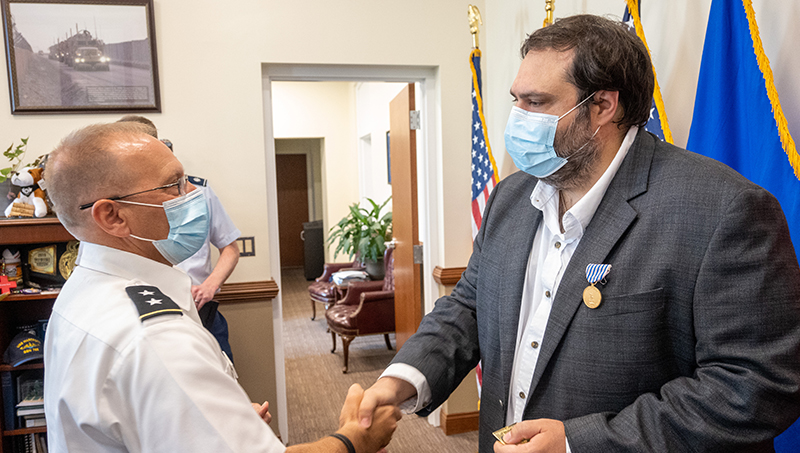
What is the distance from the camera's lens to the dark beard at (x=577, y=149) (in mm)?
1188

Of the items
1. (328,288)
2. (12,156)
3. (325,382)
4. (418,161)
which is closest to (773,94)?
(418,161)

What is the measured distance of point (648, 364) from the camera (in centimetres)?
100

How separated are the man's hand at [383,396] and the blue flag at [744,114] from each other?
2.90ft

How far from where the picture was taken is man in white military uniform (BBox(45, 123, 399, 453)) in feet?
2.97

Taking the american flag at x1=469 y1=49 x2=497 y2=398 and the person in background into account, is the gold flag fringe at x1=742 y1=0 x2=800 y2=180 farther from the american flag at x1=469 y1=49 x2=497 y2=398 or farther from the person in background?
the person in background

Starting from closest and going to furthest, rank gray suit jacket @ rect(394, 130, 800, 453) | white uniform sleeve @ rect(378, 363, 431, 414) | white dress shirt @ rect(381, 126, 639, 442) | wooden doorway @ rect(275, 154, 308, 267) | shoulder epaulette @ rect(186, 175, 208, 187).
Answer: gray suit jacket @ rect(394, 130, 800, 453), white dress shirt @ rect(381, 126, 639, 442), white uniform sleeve @ rect(378, 363, 431, 414), shoulder epaulette @ rect(186, 175, 208, 187), wooden doorway @ rect(275, 154, 308, 267)

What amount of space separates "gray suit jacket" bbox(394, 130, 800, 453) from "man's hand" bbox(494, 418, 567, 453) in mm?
27

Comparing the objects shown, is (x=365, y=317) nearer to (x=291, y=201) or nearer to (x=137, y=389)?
(x=137, y=389)

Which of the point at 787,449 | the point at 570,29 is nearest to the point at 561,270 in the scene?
the point at 570,29

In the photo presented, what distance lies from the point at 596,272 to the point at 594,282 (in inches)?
0.8

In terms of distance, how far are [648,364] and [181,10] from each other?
2.71 meters

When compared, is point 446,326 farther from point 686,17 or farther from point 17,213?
point 17,213

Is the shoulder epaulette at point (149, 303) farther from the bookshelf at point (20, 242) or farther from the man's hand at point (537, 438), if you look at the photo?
the bookshelf at point (20, 242)

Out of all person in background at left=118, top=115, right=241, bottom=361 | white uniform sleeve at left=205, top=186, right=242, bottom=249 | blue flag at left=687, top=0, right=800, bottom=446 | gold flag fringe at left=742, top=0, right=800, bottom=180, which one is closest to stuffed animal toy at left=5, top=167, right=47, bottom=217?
person in background at left=118, top=115, right=241, bottom=361
